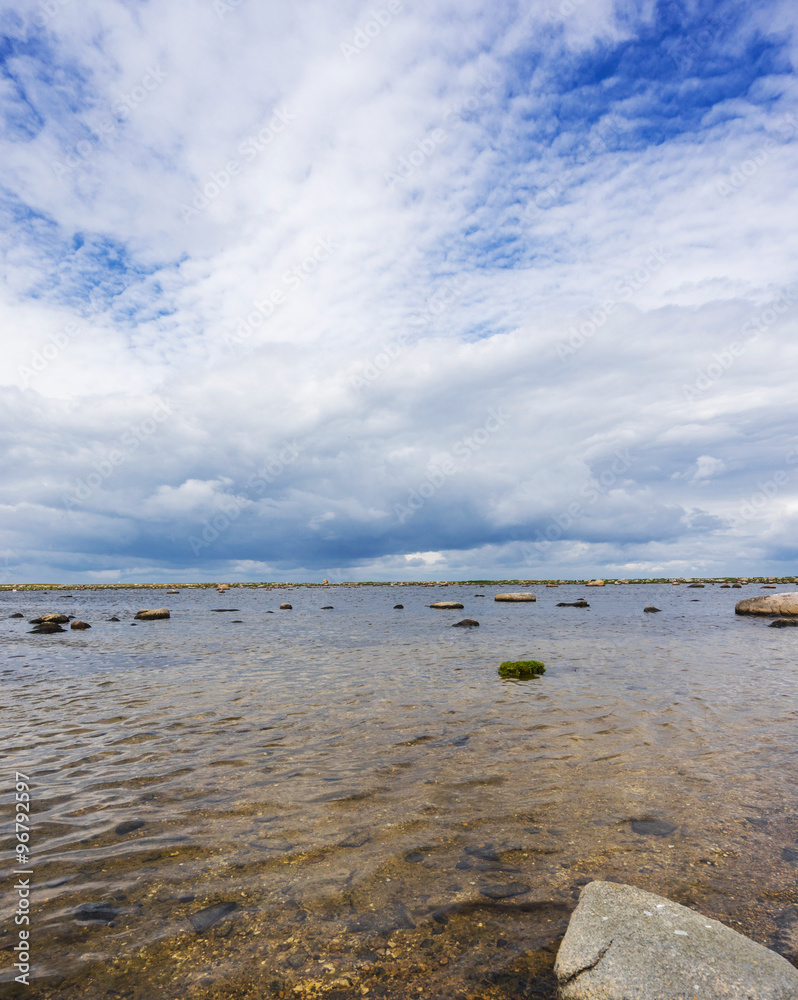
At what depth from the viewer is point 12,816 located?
6.95 metres

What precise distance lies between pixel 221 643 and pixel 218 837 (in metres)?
22.5

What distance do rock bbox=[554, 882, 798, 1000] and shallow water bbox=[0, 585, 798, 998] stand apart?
0.39m

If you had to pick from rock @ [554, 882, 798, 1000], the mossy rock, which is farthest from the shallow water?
the mossy rock

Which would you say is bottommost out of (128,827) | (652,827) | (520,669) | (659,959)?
(520,669)

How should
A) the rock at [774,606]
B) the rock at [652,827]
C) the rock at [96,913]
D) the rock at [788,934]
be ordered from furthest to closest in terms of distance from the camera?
the rock at [774,606] < the rock at [652,827] < the rock at [96,913] < the rock at [788,934]

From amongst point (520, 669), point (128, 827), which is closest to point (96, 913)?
point (128, 827)

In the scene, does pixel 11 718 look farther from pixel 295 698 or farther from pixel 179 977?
pixel 179 977

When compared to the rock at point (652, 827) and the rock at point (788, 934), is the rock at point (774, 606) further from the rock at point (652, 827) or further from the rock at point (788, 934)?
the rock at point (788, 934)

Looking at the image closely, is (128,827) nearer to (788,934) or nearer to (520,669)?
(788,934)

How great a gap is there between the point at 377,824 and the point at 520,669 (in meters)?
11.5

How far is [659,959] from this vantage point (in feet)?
→ 12.0

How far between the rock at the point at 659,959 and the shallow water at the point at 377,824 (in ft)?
1.27

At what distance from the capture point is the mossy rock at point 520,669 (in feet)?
55.6

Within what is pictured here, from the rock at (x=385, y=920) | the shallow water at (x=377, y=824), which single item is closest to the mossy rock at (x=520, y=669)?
the shallow water at (x=377, y=824)
